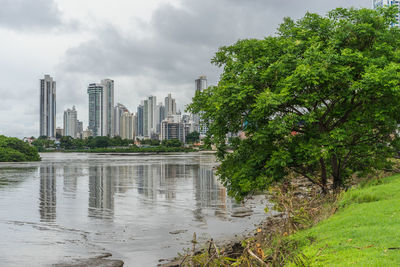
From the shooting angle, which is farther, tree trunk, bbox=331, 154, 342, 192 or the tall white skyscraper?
the tall white skyscraper

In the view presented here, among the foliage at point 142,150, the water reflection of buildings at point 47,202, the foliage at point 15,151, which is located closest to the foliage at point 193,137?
the foliage at point 142,150

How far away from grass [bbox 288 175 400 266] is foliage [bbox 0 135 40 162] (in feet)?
286

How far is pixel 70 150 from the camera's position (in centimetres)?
17250

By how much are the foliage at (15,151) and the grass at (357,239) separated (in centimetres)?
8720

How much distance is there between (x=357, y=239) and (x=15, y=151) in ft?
301

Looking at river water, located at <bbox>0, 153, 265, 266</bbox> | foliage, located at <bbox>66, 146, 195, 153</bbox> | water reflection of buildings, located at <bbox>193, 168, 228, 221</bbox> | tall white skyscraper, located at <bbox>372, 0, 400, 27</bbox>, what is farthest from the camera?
foliage, located at <bbox>66, 146, 195, 153</bbox>

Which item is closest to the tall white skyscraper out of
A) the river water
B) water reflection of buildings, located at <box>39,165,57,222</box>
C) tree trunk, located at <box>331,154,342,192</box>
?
tree trunk, located at <box>331,154,342,192</box>

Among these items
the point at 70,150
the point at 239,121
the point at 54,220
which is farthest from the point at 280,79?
the point at 70,150

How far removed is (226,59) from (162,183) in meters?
22.3

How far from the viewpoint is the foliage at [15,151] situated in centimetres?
8250

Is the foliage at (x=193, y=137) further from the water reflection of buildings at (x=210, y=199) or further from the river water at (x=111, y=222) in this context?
the river water at (x=111, y=222)

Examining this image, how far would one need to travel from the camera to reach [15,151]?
85250mm

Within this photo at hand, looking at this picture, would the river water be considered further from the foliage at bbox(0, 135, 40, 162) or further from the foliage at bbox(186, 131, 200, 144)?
the foliage at bbox(186, 131, 200, 144)

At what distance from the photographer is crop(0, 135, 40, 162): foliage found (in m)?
82.5
